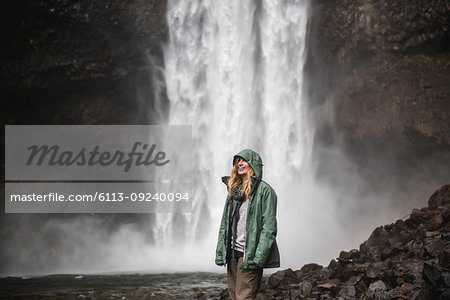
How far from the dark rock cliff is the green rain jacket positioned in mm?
15119

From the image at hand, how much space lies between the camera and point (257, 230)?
5.30 meters

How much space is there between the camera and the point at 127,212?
22.4 m

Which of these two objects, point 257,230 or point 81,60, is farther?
point 81,60

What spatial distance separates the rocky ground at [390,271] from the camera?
6.82 m

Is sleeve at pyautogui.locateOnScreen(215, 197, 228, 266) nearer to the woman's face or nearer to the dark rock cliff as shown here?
the woman's face

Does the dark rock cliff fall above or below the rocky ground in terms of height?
above

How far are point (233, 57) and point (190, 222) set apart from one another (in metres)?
7.38

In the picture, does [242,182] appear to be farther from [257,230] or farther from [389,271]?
[389,271]

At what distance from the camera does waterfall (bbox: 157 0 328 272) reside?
20.2 meters

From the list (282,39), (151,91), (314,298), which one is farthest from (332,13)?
(314,298)

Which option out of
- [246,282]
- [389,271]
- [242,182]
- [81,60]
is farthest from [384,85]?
[246,282]
